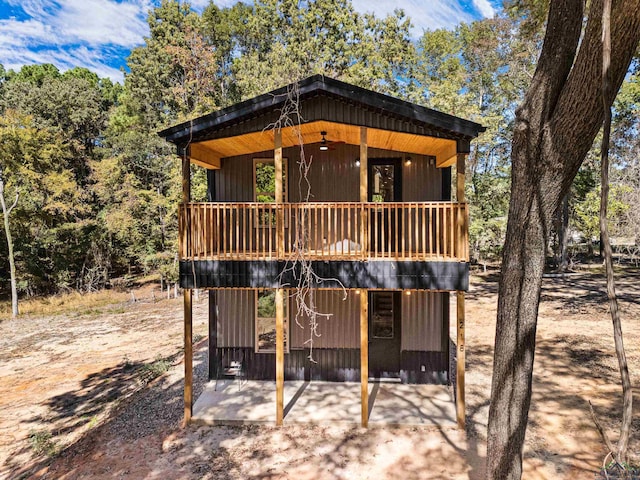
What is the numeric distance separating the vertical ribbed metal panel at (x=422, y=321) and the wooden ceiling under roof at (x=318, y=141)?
3.09 metres

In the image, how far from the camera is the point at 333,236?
27.5ft

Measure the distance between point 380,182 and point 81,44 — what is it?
1347 inches

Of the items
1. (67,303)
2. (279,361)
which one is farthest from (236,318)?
(67,303)

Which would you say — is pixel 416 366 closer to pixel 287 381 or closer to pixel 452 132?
pixel 287 381

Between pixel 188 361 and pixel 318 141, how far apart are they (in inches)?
214

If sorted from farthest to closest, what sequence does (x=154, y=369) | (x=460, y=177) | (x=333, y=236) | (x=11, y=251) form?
(x=11, y=251), (x=154, y=369), (x=333, y=236), (x=460, y=177)

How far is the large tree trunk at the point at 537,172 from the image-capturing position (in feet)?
9.57

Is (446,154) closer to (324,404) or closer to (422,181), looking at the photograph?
(422,181)

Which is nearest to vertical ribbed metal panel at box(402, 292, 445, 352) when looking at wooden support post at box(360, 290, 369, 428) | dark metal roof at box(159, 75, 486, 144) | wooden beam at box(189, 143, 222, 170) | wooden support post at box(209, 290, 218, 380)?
wooden support post at box(360, 290, 369, 428)

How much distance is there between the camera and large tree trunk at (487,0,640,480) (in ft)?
9.57

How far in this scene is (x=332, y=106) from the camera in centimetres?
697

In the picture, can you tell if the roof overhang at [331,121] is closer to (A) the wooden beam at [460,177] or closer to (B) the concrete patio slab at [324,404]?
(A) the wooden beam at [460,177]

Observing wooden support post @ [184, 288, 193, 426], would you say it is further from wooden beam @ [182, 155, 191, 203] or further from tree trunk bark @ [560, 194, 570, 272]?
tree trunk bark @ [560, 194, 570, 272]

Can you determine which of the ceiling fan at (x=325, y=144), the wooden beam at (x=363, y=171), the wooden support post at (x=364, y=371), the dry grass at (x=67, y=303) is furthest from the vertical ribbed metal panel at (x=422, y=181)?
the dry grass at (x=67, y=303)
